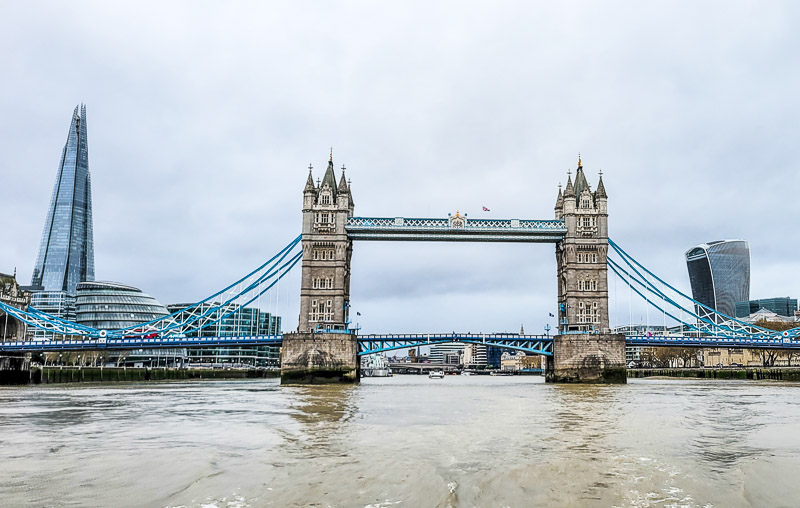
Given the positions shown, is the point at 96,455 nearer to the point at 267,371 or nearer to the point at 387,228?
the point at 387,228

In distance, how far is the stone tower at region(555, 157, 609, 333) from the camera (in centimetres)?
6419

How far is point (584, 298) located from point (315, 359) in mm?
28251

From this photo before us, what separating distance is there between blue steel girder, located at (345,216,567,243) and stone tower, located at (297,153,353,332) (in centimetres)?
178

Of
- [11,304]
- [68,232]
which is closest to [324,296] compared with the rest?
[11,304]

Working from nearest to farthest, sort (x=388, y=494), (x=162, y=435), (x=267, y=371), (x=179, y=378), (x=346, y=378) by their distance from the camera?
(x=388, y=494) < (x=162, y=435) < (x=346, y=378) < (x=179, y=378) < (x=267, y=371)

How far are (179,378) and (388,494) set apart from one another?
92.6 m

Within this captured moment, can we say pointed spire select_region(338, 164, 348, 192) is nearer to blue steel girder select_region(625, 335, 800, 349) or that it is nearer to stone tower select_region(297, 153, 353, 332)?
stone tower select_region(297, 153, 353, 332)

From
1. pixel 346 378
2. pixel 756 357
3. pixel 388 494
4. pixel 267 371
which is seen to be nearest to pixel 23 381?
pixel 346 378

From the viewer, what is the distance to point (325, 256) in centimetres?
6375

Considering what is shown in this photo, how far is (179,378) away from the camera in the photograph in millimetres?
95062

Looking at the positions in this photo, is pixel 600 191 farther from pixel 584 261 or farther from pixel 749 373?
pixel 749 373

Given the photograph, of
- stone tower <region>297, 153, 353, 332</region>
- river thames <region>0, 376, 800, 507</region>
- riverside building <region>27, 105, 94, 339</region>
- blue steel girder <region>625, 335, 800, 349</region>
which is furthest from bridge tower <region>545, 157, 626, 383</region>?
riverside building <region>27, 105, 94, 339</region>

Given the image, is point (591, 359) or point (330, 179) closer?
point (591, 359)

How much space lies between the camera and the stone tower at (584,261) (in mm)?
64188
